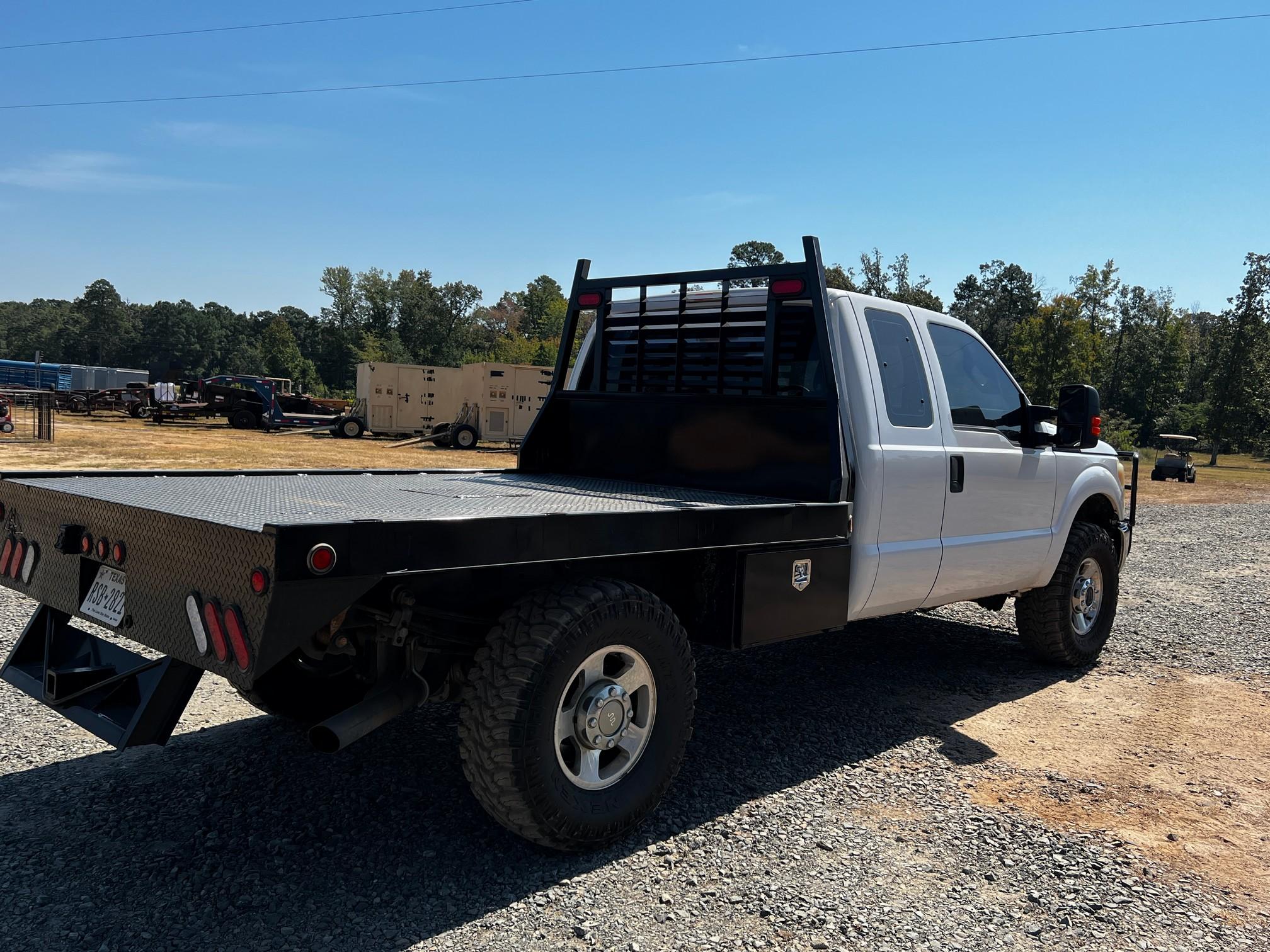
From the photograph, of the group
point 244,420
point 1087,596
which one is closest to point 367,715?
point 1087,596

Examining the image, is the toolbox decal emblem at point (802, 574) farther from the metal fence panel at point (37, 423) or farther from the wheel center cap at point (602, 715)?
the metal fence panel at point (37, 423)

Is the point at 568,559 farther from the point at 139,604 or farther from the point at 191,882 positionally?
the point at 191,882

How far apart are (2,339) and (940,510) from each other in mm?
179996

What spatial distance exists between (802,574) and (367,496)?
1.87 metres

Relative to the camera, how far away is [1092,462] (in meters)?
6.36

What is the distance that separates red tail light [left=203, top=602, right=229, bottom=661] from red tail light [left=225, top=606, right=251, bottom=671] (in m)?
0.03

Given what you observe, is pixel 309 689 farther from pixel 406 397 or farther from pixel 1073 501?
pixel 406 397

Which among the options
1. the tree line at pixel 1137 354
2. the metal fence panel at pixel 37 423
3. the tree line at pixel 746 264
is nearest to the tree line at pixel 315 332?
the tree line at pixel 746 264

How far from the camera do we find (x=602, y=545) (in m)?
3.23

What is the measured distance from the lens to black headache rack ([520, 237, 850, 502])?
182 inches

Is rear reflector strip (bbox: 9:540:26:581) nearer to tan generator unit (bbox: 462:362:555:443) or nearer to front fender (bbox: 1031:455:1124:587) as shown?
front fender (bbox: 1031:455:1124:587)

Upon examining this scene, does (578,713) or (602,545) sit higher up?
(602,545)

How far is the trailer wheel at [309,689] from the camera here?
3.78m

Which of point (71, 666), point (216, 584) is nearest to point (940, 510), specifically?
point (216, 584)
